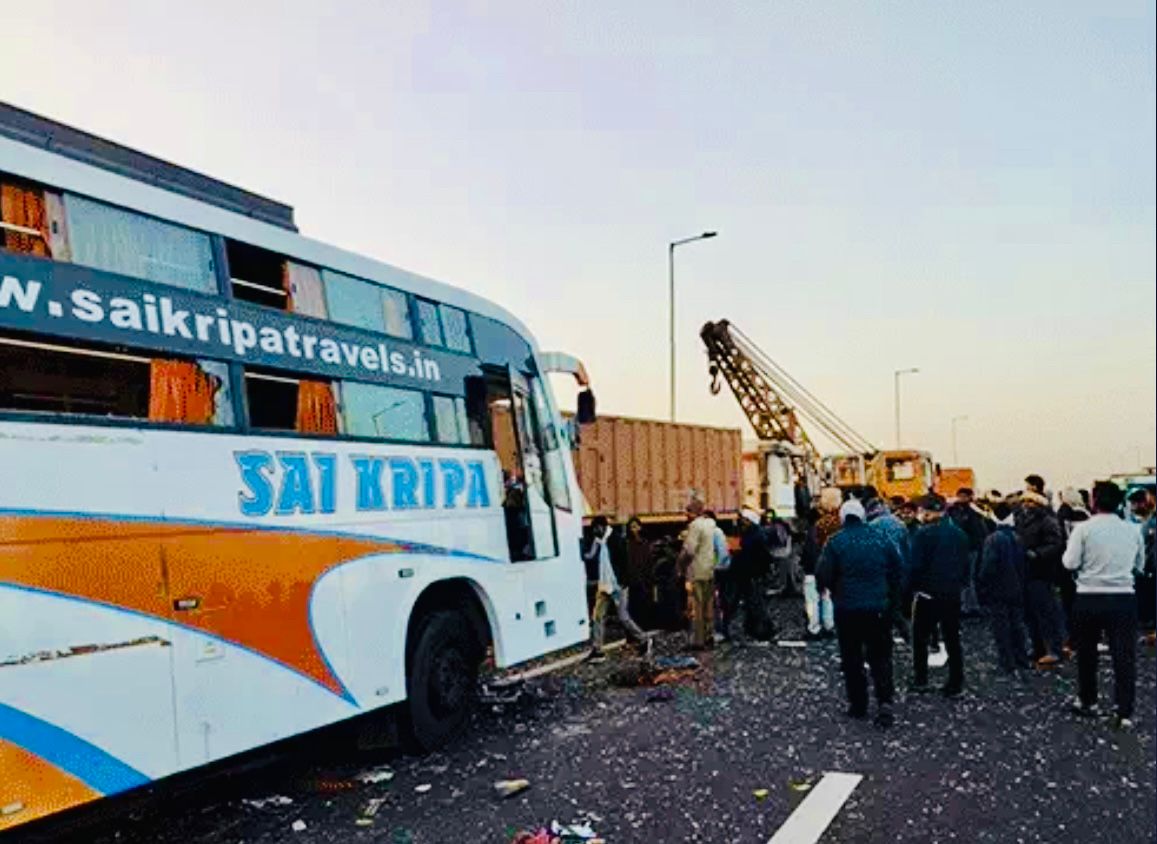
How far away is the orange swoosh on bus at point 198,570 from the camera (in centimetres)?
484

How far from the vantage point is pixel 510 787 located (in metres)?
6.48

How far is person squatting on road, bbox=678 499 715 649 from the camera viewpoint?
12.3m

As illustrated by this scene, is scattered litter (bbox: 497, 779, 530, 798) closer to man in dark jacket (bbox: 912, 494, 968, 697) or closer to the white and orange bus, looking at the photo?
the white and orange bus

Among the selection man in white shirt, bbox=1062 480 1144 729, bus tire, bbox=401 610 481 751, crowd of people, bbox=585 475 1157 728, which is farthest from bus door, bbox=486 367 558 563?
man in white shirt, bbox=1062 480 1144 729

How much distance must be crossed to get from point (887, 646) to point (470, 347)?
13.5ft

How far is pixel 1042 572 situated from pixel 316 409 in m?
7.52

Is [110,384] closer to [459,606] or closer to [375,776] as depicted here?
[375,776]

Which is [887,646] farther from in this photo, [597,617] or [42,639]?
[42,639]

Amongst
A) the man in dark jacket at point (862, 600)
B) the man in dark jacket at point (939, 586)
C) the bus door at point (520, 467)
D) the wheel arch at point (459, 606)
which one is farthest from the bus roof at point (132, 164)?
the man in dark jacket at point (939, 586)

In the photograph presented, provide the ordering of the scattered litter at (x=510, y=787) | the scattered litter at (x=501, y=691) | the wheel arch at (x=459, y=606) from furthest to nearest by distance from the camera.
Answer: the scattered litter at (x=501, y=691), the wheel arch at (x=459, y=606), the scattered litter at (x=510, y=787)

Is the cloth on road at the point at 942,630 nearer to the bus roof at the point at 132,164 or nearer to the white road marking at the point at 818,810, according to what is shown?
the white road marking at the point at 818,810

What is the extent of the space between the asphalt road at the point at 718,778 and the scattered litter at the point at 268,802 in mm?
14

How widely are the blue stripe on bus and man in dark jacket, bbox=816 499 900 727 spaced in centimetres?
525

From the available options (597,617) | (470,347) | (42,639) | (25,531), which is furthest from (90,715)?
(597,617)
